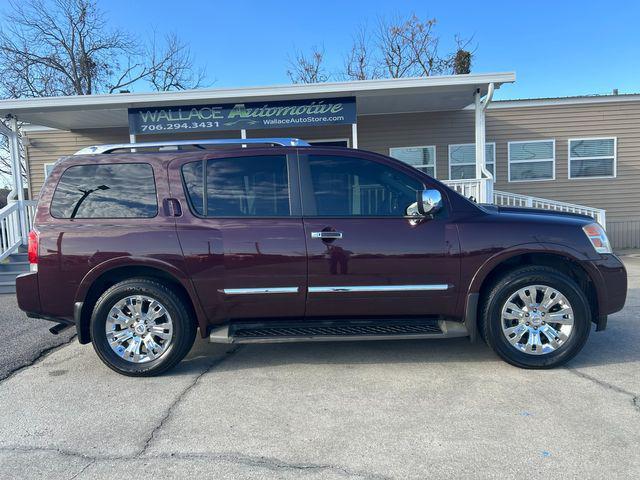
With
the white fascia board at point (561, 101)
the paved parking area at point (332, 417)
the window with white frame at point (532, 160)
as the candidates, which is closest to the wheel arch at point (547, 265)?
the paved parking area at point (332, 417)

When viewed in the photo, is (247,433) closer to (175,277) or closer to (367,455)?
(367,455)

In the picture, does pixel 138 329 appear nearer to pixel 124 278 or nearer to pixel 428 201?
pixel 124 278

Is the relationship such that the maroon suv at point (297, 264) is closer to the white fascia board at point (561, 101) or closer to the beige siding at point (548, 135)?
the beige siding at point (548, 135)

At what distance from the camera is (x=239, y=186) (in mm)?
4000

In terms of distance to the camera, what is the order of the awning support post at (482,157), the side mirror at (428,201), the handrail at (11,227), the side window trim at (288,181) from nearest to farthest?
1. the side mirror at (428,201)
2. the side window trim at (288,181)
3. the handrail at (11,227)
4. the awning support post at (482,157)

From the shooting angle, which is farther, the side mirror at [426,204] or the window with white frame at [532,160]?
the window with white frame at [532,160]

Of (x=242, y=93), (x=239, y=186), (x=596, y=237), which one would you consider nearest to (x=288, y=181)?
(x=239, y=186)

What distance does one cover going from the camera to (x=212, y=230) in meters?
3.88

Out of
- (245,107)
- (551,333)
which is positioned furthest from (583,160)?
(551,333)

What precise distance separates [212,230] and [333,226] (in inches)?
41.0

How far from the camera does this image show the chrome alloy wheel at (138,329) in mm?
3924

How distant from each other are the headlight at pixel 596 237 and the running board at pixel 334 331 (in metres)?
1.36

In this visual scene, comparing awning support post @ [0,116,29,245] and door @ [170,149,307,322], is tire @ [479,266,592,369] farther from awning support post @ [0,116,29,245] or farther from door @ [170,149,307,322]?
awning support post @ [0,116,29,245]

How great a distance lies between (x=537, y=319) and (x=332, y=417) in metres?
2.00
